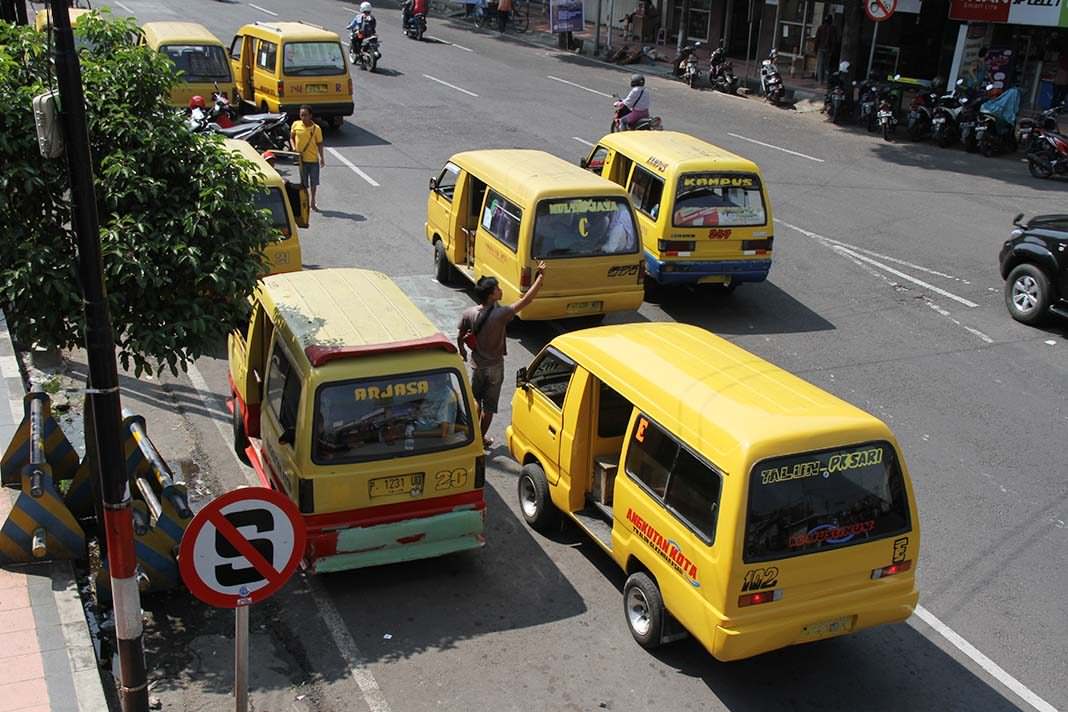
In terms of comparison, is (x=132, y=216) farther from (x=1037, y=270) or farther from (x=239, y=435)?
(x=1037, y=270)

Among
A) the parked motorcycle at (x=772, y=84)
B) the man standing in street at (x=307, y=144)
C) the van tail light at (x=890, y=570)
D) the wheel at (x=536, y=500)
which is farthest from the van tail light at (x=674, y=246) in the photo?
the parked motorcycle at (x=772, y=84)

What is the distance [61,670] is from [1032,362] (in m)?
10.8

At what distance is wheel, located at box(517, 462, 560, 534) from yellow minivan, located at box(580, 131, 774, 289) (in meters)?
5.34

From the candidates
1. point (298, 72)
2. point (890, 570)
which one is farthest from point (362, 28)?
point (890, 570)

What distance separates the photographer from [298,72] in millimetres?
21516

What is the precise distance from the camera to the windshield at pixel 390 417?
753cm

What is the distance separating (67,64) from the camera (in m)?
5.48

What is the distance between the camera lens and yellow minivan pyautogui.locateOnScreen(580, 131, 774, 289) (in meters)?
13.5

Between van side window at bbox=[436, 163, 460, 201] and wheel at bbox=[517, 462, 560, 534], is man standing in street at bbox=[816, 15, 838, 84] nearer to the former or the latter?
van side window at bbox=[436, 163, 460, 201]

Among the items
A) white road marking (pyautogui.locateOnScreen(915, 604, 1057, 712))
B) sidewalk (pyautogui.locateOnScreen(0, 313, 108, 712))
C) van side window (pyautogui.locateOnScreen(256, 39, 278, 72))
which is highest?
van side window (pyautogui.locateOnScreen(256, 39, 278, 72))

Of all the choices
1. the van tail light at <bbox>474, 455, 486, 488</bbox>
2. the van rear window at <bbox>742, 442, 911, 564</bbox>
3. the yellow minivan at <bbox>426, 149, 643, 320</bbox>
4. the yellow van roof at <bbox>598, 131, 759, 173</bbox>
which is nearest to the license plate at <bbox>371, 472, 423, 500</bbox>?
the van tail light at <bbox>474, 455, 486, 488</bbox>

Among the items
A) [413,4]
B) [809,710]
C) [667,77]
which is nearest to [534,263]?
[809,710]

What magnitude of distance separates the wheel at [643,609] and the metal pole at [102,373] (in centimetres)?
314

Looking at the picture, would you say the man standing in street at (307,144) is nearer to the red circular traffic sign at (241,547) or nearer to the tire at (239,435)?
the tire at (239,435)
